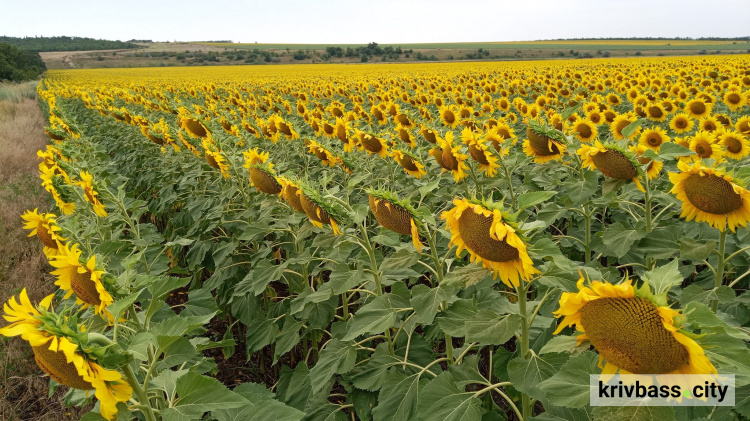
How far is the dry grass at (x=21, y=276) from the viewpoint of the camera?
350cm

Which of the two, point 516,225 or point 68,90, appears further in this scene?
point 68,90

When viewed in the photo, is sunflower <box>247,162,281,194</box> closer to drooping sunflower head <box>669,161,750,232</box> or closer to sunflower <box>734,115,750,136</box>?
drooping sunflower head <box>669,161,750,232</box>

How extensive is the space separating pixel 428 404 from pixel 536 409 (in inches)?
66.4

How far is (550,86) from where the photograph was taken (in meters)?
11.2

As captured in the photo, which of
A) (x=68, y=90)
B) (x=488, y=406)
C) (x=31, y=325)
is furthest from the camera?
(x=68, y=90)

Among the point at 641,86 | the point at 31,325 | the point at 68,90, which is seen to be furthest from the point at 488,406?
the point at 68,90

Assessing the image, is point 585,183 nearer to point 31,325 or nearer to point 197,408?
point 197,408

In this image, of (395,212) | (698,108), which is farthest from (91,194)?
(698,108)

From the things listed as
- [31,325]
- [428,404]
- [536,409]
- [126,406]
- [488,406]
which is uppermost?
[31,325]

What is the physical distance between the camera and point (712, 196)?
2076mm

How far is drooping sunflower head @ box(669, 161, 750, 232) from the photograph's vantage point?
2.01 metres

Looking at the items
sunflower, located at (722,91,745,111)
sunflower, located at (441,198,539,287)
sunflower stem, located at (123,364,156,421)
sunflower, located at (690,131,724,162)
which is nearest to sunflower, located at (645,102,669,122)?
sunflower, located at (722,91,745,111)

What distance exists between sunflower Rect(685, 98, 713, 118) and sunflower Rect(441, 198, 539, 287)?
7.18 meters

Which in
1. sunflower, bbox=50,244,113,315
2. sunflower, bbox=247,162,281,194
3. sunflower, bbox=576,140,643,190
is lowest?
sunflower, bbox=50,244,113,315
